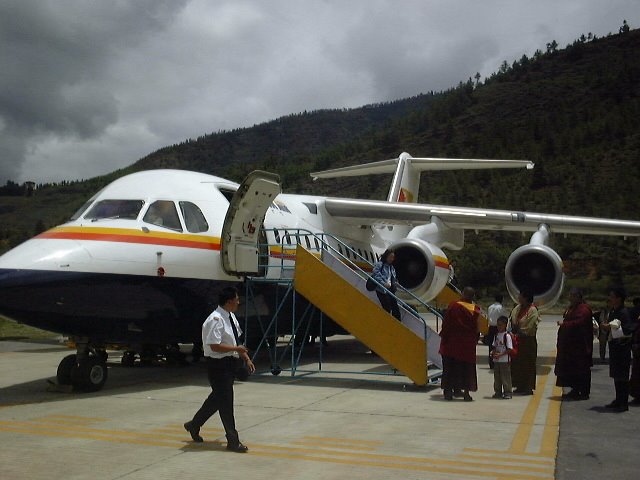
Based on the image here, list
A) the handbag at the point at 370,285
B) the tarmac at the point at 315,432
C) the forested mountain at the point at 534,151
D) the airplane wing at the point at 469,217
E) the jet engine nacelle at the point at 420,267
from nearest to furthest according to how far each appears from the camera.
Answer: the tarmac at the point at 315,432 → the handbag at the point at 370,285 → the jet engine nacelle at the point at 420,267 → the airplane wing at the point at 469,217 → the forested mountain at the point at 534,151

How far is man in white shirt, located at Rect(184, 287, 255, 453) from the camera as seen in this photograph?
6035mm

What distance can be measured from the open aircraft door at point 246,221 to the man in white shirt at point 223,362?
3979 mm

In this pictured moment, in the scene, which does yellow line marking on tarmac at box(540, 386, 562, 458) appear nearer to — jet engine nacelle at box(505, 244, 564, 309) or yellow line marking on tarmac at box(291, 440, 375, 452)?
yellow line marking on tarmac at box(291, 440, 375, 452)

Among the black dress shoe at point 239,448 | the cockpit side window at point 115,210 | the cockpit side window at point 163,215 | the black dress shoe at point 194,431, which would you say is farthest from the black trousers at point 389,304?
the black dress shoe at point 239,448

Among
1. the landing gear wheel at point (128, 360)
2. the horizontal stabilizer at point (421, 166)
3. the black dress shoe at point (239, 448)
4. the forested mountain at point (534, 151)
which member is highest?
the forested mountain at point (534, 151)

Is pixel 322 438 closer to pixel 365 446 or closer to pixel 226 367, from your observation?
pixel 365 446

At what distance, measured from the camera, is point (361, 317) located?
10438mm

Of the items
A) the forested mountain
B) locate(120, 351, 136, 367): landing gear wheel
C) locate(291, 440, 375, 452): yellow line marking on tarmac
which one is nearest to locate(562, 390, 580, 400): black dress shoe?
locate(291, 440, 375, 452): yellow line marking on tarmac

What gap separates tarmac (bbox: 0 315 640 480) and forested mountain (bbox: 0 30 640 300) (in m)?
33.0

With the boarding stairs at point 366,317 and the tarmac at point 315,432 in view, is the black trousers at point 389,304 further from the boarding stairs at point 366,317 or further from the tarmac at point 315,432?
the tarmac at point 315,432

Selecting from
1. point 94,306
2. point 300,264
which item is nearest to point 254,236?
point 300,264

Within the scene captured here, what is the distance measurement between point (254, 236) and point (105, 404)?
3535 millimetres

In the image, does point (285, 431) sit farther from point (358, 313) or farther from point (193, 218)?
point (193, 218)

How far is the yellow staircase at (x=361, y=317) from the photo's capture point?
32.4 ft
